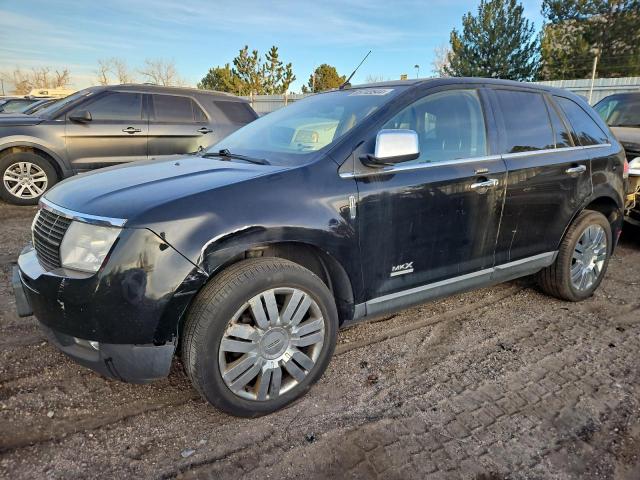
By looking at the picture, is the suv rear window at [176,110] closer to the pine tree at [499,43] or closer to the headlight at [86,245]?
the headlight at [86,245]

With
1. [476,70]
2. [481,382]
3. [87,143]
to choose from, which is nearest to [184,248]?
[481,382]

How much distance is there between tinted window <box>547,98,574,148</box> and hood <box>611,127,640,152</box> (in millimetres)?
2082

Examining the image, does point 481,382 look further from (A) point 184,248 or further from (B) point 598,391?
(A) point 184,248

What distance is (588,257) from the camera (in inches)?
156

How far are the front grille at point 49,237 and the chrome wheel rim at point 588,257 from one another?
371 centimetres

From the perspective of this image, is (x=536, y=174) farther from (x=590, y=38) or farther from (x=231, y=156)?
(x=590, y=38)

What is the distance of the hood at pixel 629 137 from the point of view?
216 inches

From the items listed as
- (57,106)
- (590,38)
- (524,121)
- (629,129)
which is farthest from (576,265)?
(590,38)

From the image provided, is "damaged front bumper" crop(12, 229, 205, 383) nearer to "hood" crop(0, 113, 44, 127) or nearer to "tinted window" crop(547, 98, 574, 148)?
"tinted window" crop(547, 98, 574, 148)

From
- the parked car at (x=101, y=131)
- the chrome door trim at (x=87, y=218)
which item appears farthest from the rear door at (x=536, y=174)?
the parked car at (x=101, y=131)

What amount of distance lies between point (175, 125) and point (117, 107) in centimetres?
A: 88

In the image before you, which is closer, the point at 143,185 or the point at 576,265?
the point at 143,185

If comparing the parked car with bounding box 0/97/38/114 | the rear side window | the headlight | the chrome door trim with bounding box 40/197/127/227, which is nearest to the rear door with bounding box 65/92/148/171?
the rear side window

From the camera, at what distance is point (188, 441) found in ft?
7.34
